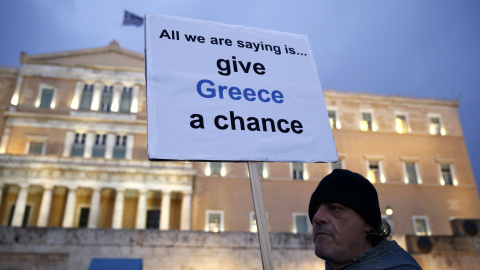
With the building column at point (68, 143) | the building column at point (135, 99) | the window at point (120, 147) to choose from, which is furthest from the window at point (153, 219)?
the building column at point (135, 99)

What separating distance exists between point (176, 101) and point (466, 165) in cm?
3771

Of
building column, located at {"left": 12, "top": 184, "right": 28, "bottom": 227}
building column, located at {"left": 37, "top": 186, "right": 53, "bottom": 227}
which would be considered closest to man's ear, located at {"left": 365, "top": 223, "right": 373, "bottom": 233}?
building column, located at {"left": 37, "top": 186, "right": 53, "bottom": 227}

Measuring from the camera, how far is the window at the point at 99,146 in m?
29.1

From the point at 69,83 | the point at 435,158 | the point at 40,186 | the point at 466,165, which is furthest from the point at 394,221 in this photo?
the point at 69,83

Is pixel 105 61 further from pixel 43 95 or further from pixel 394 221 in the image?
pixel 394 221

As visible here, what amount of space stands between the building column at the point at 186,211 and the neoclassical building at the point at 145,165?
0.08 meters

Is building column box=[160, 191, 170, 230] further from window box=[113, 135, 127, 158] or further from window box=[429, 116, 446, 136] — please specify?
window box=[429, 116, 446, 136]

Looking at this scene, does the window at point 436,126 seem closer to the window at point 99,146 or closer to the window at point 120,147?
the window at point 120,147

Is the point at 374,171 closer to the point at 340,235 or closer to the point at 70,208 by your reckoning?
the point at 70,208

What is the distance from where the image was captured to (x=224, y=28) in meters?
4.00

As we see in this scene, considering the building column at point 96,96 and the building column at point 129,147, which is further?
the building column at point 96,96

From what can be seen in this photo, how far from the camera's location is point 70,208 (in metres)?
26.2

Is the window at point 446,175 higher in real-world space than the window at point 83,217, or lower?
higher

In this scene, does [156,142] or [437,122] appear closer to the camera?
[156,142]
